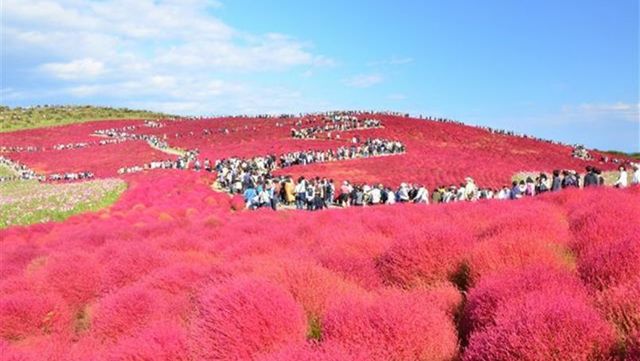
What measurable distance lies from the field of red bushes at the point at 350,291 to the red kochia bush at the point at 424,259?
0.02 meters

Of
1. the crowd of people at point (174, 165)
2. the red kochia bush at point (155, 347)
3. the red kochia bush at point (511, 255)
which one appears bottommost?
the crowd of people at point (174, 165)

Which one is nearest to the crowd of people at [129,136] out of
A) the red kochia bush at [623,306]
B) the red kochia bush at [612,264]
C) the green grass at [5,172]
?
the green grass at [5,172]

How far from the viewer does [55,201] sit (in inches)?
1216

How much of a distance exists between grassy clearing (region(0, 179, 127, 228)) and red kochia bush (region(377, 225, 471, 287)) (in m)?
23.6

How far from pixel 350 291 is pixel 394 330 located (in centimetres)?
144

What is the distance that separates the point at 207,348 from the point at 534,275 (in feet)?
9.19

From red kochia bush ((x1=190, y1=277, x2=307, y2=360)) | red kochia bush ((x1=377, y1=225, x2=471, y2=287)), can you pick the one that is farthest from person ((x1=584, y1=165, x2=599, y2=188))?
red kochia bush ((x1=190, y1=277, x2=307, y2=360))

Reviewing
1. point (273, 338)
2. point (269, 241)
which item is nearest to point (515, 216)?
point (269, 241)

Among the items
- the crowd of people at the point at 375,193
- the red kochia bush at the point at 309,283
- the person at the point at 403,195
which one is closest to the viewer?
the red kochia bush at the point at 309,283

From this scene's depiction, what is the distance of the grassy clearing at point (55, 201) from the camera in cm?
2736

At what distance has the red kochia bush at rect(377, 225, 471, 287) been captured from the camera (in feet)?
21.4

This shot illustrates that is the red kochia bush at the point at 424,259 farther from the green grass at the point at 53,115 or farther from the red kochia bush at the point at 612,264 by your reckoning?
the green grass at the point at 53,115

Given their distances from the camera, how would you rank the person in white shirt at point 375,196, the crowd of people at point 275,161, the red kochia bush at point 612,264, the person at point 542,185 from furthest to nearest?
the crowd of people at point 275,161 < the person in white shirt at point 375,196 < the person at point 542,185 < the red kochia bush at point 612,264

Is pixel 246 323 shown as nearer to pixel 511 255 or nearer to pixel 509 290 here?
pixel 509 290
